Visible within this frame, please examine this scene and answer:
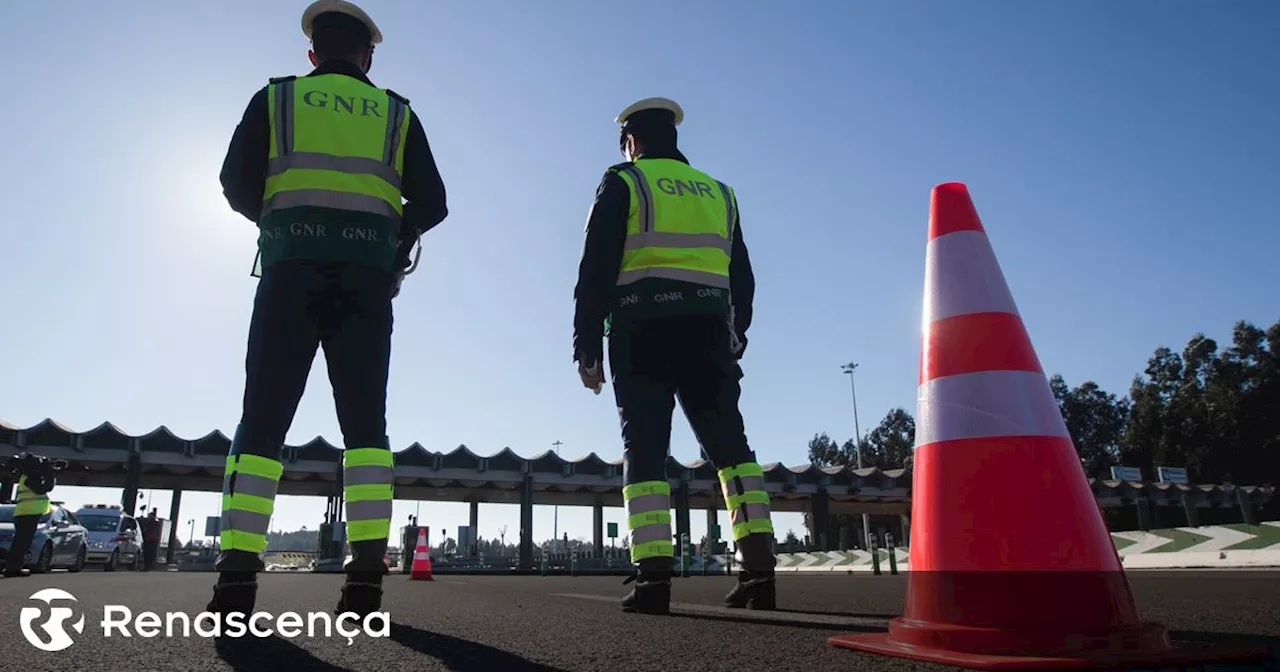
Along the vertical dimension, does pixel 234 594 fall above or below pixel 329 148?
below

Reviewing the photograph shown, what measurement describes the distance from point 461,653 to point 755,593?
1957mm

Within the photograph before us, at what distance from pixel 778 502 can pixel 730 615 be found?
4704 cm

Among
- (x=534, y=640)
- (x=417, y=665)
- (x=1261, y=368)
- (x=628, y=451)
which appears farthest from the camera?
(x=1261, y=368)

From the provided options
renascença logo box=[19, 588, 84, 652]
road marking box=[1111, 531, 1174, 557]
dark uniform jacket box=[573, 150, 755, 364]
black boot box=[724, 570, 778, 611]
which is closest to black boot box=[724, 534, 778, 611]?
black boot box=[724, 570, 778, 611]

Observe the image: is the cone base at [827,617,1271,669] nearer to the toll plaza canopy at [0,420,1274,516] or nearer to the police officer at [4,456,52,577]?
the police officer at [4,456,52,577]

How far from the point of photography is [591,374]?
419cm

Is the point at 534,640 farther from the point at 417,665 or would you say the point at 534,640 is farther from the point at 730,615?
the point at 730,615

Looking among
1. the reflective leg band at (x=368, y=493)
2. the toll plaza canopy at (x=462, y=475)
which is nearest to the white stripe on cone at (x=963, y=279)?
the reflective leg band at (x=368, y=493)

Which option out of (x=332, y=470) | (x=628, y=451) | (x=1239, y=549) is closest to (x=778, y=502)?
(x=332, y=470)

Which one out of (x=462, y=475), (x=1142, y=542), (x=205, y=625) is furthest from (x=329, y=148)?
(x=462, y=475)

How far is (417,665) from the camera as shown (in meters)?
1.92

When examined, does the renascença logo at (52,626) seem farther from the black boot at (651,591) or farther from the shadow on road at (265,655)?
the black boot at (651,591)

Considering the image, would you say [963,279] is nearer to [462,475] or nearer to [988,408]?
[988,408]

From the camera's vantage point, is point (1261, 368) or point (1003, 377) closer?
point (1003, 377)
